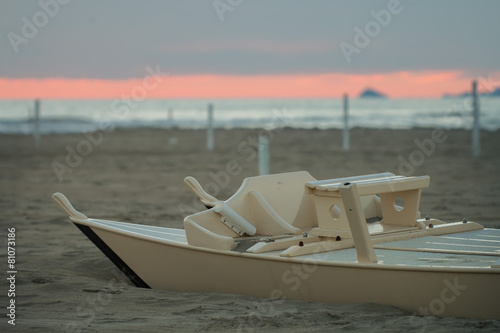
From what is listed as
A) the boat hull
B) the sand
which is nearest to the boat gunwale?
the boat hull

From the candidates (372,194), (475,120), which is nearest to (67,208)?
(372,194)

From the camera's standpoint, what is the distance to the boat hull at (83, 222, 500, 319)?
5.08 meters

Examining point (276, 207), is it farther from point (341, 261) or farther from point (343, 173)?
point (343, 173)

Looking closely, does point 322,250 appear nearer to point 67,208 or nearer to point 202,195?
point 202,195

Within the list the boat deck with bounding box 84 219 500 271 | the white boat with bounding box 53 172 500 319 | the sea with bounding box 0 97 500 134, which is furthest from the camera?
the sea with bounding box 0 97 500 134

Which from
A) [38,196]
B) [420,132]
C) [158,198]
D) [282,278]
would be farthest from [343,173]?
[420,132]

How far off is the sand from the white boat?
132 millimetres

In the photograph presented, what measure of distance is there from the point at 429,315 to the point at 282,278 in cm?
111

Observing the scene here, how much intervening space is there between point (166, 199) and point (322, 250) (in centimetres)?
748

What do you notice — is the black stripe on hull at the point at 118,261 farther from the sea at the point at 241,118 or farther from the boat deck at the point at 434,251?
the sea at the point at 241,118

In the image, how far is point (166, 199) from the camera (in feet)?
43.3

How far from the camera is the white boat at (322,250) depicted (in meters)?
5.21

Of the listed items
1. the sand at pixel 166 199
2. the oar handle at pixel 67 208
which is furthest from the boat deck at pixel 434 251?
the sand at pixel 166 199

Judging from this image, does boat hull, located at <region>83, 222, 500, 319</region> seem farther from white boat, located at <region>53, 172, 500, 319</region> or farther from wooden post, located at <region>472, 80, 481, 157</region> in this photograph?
wooden post, located at <region>472, 80, 481, 157</region>
